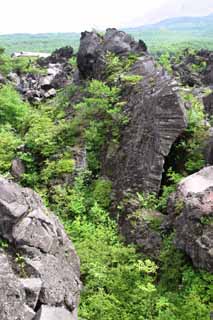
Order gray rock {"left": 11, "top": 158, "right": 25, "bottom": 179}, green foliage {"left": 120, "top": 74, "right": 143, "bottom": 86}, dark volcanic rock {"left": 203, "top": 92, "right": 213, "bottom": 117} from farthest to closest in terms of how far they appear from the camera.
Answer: dark volcanic rock {"left": 203, "top": 92, "right": 213, "bottom": 117}, green foliage {"left": 120, "top": 74, "right": 143, "bottom": 86}, gray rock {"left": 11, "top": 158, "right": 25, "bottom": 179}

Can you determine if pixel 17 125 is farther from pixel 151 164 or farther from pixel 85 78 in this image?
pixel 151 164

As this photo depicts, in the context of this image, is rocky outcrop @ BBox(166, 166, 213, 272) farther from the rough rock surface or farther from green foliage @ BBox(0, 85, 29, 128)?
green foliage @ BBox(0, 85, 29, 128)

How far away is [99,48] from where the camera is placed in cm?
2964

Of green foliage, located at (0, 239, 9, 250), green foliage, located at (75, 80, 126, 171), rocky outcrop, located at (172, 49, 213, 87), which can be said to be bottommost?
rocky outcrop, located at (172, 49, 213, 87)

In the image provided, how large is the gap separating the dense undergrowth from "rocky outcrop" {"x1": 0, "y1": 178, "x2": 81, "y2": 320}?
96cm

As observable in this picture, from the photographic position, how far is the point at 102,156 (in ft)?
62.4

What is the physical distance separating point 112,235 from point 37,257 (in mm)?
4330

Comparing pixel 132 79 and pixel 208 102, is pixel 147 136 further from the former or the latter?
pixel 208 102

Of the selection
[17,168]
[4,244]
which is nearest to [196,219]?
[4,244]

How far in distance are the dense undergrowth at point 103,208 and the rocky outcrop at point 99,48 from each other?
14.8ft

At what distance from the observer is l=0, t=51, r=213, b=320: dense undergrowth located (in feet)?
38.8

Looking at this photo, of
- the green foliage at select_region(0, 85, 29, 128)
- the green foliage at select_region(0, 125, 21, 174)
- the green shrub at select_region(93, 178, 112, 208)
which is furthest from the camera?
the green foliage at select_region(0, 85, 29, 128)

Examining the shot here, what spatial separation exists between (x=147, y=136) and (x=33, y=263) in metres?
7.39

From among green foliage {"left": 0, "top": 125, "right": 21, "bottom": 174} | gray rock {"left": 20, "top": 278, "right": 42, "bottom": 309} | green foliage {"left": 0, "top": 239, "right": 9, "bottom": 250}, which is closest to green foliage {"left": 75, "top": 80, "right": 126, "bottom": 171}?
green foliage {"left": 0, "top": 125, "right": 21, "bottom": 174}
